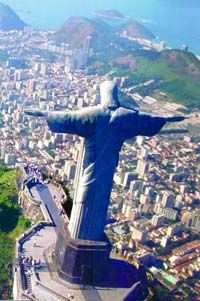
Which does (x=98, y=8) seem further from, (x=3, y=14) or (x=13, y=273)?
(x=13, y=273)

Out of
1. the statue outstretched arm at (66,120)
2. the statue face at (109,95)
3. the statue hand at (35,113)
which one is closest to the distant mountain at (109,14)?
the statue face at (109,95)

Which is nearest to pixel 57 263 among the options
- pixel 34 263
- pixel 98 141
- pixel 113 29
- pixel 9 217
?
pixel 34 263

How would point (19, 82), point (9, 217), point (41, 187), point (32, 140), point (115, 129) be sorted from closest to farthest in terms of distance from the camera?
1. point (115, 129)
2. point (9, 217)
3. point (41, 187)
4. point (32, 140)
5. point (19, 82)

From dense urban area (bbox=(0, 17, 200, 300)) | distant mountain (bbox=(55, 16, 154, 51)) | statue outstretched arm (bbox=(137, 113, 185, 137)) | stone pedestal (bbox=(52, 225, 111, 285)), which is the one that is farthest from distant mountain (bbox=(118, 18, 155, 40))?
stone pedestal (bbox=(52, 225, 111, 285))

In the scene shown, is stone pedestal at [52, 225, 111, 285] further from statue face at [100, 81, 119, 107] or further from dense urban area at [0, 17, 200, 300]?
statue face at [100, 81, 119, 107]

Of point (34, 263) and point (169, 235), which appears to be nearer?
point (34, 263)

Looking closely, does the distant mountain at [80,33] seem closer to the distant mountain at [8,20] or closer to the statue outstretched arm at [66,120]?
the distant mountain at [8,20]

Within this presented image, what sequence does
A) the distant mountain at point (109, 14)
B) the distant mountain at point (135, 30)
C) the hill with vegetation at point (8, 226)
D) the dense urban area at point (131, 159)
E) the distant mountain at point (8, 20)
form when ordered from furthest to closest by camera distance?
the distant mountain at point (109, 14) → the distant mountain at point (135, 30) → the distant mountain at point (8, 20) → the dense urban area at point (131, 159) → the hill with vegetation at point (8, 226)
